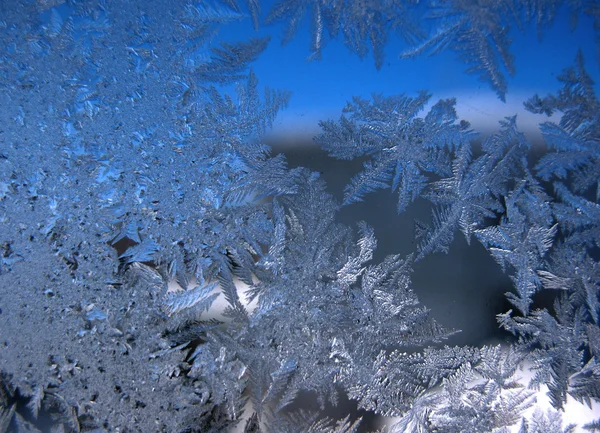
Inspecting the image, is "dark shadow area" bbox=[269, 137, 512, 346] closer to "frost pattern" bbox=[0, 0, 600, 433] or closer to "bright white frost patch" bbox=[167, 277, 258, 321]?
"frost pattern" bbox=[0, 0, 600, 433]

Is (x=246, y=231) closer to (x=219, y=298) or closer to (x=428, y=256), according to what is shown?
(x=219, y=298)

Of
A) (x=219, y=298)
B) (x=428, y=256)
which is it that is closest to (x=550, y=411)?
(x=428, y=256)

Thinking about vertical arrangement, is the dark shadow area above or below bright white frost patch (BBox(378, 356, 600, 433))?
above

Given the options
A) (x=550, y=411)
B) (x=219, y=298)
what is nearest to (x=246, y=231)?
(x=219, y=298)

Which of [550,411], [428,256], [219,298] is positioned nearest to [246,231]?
[219,298]

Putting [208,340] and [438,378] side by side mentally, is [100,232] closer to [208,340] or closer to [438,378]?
[208,340]

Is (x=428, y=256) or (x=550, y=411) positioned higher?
(x=428, y=256)

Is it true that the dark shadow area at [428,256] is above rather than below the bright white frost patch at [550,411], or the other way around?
above

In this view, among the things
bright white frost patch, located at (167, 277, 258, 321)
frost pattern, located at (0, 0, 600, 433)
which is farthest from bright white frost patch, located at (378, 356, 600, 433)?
bright white frost patch, located at (167, 277, 258, 321)

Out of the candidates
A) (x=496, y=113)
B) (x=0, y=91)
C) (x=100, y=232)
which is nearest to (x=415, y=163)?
(x=496, y=113)

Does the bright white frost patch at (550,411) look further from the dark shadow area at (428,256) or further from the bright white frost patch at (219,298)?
the bright white frost patch at (219,298)

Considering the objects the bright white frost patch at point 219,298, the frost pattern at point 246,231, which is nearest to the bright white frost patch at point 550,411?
the frost pattern at point 246,231
